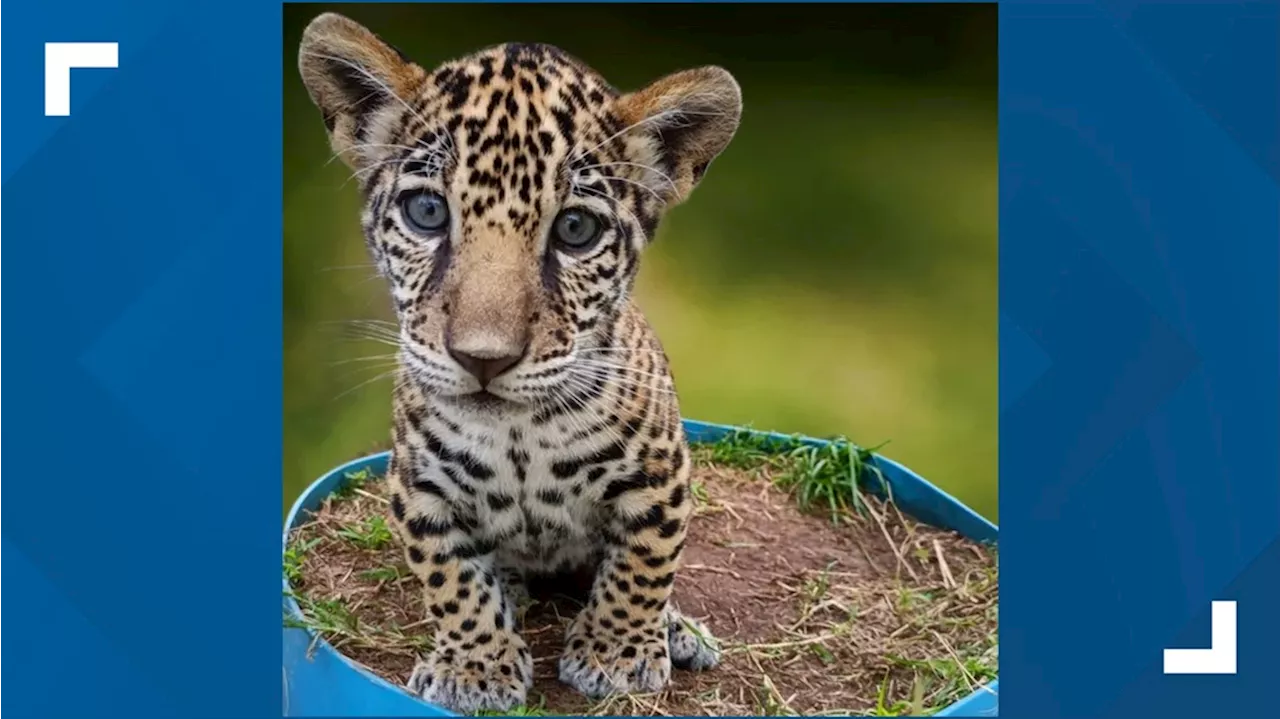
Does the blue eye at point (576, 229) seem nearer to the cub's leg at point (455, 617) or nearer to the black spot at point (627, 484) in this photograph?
the black spot at point (627, 484)

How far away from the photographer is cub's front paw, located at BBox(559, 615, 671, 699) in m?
4.30

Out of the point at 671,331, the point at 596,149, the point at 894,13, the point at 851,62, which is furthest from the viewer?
the point at 671,331

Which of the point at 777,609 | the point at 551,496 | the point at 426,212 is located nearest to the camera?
the point at 426,212

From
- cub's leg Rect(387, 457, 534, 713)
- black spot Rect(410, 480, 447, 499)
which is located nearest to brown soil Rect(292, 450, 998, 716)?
cub's leg Rect(387, 457, 534, 713)

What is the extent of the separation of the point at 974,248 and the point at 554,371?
7.01 feet

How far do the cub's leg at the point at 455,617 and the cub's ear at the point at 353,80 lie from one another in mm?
1160

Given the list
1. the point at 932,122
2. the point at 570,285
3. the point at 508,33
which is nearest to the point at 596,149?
the point at 570,285

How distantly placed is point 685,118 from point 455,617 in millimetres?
1836

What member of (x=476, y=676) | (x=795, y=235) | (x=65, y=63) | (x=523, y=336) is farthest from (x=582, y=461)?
(x=65, y=63)

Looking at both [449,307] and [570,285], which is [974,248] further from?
[449,307]

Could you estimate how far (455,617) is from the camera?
4258 mm

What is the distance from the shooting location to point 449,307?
3.58m
